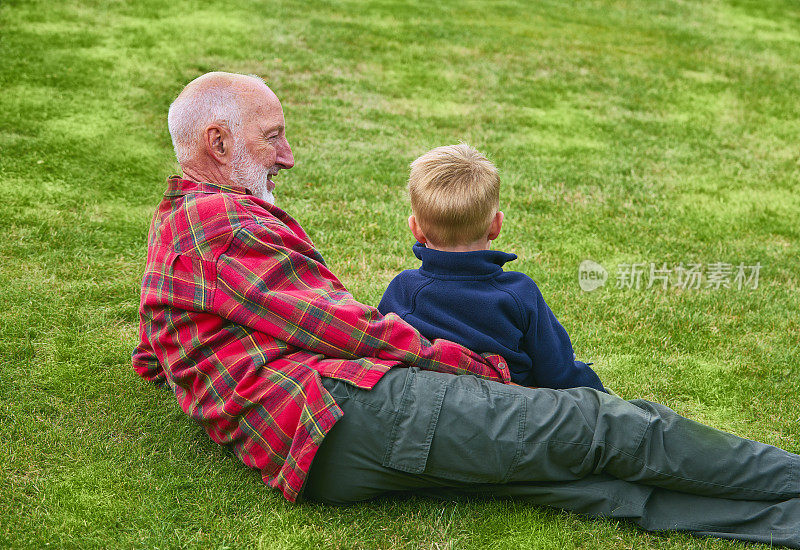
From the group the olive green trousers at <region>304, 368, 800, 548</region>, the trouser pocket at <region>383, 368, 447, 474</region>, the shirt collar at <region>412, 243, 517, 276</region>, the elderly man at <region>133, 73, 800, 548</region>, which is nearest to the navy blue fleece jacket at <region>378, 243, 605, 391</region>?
the shirt collar at <region>412, 243, 517, 276</region>

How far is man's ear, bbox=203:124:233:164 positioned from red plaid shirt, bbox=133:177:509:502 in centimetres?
21

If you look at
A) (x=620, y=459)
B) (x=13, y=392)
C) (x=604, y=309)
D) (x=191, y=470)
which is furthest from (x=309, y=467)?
(x=604, y=309)

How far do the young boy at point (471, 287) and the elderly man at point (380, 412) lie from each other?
13cm

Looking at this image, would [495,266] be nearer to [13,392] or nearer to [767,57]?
[13,392]

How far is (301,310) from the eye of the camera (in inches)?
112

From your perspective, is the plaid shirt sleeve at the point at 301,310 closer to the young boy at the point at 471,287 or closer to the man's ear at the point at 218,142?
the young boy at the point at 471,287

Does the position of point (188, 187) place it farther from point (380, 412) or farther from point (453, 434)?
point (453, 434)

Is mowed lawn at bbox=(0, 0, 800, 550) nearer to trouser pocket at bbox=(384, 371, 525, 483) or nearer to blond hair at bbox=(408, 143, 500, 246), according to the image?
trouser pocket at bbox=(384, 371, 525, 483)

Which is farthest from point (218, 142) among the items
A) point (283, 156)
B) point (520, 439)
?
point (520, 439)

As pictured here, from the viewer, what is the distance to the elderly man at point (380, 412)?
9.20 ft

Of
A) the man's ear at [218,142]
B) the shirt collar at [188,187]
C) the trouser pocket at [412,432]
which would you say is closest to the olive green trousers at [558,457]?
the trouser pocket at [412,432]

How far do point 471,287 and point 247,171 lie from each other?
0.98 m

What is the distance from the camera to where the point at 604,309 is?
5.01 metres

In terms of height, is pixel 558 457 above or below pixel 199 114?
below
